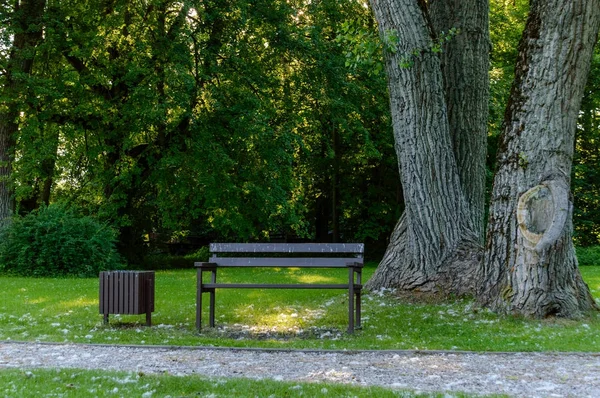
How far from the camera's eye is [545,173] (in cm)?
896

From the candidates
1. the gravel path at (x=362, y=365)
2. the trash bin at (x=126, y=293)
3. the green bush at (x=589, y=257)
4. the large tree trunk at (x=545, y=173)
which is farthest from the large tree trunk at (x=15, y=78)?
the green bush at (x=589, y=257)

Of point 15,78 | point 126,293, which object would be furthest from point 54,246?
point 126,293

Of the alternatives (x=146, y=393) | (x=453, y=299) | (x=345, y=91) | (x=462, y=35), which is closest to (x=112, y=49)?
(x=345, y=91)

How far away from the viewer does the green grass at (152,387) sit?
5117 millimetres

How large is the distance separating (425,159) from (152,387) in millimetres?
6731

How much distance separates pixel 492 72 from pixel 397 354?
844 inches

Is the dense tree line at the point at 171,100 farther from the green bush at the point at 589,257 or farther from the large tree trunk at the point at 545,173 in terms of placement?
the large tree trunk at the point at 545,173

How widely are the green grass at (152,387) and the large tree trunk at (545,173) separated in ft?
13.9

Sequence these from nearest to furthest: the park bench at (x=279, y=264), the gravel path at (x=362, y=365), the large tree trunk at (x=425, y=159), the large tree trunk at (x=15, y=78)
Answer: the gravel path at (x=362, y=365), the park bench at (x=279, y=264), the large tree trunk at (x=425, y=159), the large tree trunk at (x=15, y=78)

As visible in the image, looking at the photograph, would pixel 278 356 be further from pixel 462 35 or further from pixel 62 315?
pixel 462 35

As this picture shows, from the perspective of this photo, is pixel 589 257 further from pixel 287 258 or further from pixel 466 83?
pixel 287 258

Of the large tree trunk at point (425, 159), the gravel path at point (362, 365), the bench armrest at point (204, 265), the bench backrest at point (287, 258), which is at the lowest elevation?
the gravel path at point (362, 365)

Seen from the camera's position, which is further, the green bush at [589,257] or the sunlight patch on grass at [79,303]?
the green bush at [589,257]

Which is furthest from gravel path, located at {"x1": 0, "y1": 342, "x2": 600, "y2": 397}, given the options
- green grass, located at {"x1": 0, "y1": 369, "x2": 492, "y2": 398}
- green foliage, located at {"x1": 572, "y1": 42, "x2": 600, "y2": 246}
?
green foliage, located at {"x1": 572, "y1": 42, "x2": 600, "y2": 246}
